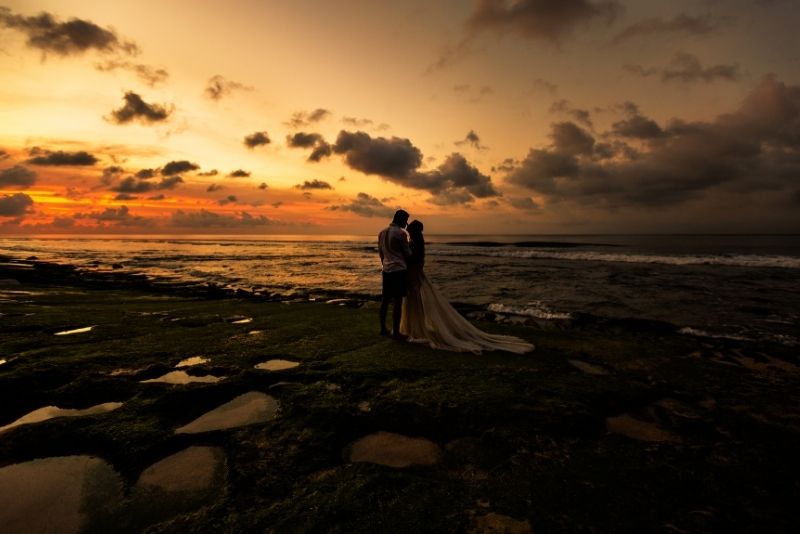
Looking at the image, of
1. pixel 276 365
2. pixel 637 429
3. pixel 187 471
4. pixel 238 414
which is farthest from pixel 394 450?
pixel 276 365

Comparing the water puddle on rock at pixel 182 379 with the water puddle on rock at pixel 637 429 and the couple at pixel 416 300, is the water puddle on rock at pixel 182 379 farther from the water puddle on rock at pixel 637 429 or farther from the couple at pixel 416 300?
the water puddle on rock at pixel 637 429

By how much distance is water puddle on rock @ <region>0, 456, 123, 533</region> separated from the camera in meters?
2.93

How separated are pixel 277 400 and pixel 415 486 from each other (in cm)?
257

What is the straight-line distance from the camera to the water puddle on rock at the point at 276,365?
648 cm

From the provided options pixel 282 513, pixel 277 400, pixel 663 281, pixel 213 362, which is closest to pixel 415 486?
pixel 282 513

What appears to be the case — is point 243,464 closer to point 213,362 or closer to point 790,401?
point 213,362

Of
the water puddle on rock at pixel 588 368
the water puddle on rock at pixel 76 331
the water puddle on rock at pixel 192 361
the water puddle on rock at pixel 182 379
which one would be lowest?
the water puddle on rock at pixel 588 368

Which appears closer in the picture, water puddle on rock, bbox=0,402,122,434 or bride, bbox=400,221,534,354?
water puddle on rock, bbox=0,402,122,434

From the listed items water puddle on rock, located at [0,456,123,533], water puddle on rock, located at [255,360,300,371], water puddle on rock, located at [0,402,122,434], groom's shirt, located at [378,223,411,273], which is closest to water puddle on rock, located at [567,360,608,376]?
groom's shirt, located at [378,223,411,273]

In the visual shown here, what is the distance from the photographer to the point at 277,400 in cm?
516

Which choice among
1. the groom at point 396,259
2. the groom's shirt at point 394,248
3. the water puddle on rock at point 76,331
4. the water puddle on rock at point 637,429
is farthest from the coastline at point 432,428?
the groom's shirt at point 394,248

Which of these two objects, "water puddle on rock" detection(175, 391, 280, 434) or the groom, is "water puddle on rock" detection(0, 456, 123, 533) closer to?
"water puddle on rock" detection(175, 391, 280, 434)

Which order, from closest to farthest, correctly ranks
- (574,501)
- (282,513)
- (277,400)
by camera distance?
(282,513)
(574,501)
(277,400)

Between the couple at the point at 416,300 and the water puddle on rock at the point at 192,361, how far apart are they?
12.1 ft
